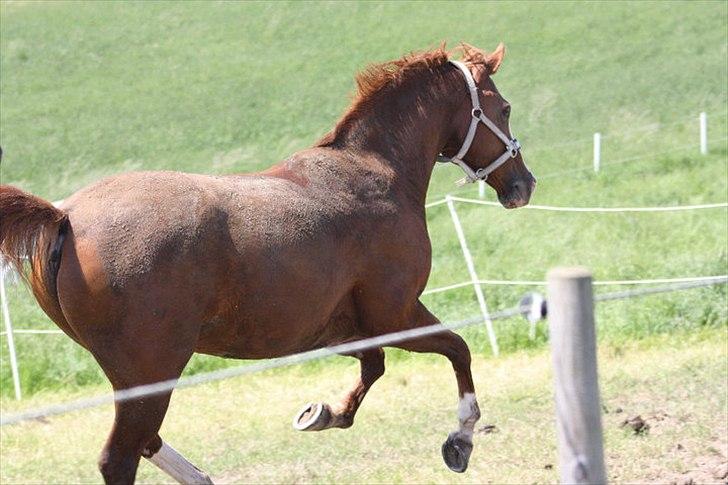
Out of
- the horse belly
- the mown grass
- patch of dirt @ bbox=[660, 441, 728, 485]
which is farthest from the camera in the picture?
the mown grass

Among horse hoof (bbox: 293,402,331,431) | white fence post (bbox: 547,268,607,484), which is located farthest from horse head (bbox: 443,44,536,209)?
white fence post (bbox: 547,268,607,484)

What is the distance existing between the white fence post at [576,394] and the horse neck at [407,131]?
3.38 m

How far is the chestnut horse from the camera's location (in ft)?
16.4

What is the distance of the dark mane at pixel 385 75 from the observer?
6.44 meters

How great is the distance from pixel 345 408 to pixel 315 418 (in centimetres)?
21

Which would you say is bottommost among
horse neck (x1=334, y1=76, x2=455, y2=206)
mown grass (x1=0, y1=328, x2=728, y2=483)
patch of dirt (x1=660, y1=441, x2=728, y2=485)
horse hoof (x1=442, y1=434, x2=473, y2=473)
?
mown grass (x1=0, y1=328, x2=728, y2=483)

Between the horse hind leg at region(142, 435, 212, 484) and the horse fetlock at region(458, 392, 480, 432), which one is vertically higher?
the horse hind leg at region(142, 435, 212, 484)

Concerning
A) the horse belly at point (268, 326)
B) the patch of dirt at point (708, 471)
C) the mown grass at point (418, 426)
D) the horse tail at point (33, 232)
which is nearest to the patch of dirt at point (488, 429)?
the mown grass at point (418, 426)

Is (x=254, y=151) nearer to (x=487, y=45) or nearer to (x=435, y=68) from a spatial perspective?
(x=487, y=45)

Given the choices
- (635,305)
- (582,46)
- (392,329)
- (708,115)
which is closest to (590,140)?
(708,115)

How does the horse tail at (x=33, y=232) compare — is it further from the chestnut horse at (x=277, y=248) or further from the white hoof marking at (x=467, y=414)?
the white hoof marking at (x=467, y=414)

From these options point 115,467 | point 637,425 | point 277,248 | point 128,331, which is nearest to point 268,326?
point 277,248

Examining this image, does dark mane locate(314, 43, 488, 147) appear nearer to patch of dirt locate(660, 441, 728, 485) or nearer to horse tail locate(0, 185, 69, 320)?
horse tail locate(0, 185, 69, 320)

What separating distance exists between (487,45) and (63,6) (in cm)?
1617
